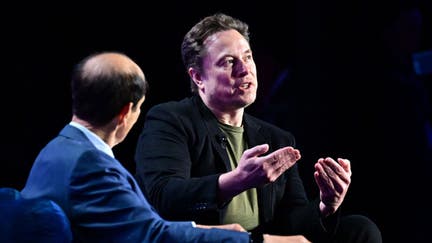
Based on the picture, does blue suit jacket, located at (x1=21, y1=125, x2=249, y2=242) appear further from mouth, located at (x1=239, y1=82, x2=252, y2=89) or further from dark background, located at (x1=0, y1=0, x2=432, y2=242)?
dark background, located at (x1=0, y1=0, x2=432, y2=242)

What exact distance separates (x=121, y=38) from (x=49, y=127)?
749mm

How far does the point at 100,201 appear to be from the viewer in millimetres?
1782

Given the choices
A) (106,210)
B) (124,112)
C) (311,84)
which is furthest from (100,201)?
(311,84)

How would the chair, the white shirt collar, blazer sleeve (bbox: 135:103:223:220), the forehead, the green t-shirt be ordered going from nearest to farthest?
the chair
the white shirt collar
blazer sleeve (bbox: 135:103:223:220)
the green t-shirt
the forehead

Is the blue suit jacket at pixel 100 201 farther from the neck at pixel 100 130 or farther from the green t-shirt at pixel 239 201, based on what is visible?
the green t-shirt at pixel 239 201

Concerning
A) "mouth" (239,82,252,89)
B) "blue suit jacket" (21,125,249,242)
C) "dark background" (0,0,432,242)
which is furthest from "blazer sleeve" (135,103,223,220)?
"dark background" (0,0,432,242)

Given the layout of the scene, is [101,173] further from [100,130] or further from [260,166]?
[260,166]

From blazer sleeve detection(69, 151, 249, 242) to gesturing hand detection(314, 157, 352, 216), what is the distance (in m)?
0.79

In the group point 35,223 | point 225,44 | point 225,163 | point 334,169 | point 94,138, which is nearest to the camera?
point 35,223

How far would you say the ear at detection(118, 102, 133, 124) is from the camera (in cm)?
195

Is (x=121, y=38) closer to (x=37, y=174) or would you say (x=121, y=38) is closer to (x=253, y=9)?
(x=253, y=9)

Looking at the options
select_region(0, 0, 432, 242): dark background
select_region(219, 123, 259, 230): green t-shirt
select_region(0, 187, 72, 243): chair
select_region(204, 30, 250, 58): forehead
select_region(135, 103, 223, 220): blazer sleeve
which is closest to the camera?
select_region(0, 187, 72, 243): chair

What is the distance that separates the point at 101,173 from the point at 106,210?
0.10m

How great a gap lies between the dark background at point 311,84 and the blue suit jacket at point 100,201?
200cm
